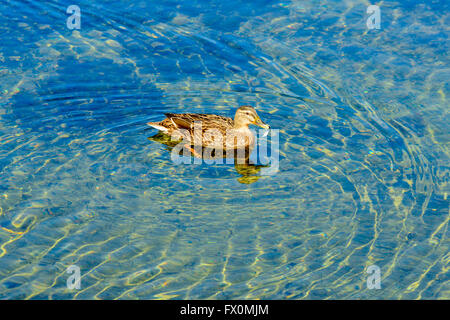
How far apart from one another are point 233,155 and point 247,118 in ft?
2.29

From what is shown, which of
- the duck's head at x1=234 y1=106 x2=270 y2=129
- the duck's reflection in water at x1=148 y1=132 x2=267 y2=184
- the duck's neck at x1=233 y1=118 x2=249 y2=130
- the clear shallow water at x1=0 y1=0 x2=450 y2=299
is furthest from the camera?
the duck's neck at x1=233 y1=118 x2=249 y2=130

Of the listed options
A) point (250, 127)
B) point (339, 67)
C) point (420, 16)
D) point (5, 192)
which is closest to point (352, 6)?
point (420, 16)

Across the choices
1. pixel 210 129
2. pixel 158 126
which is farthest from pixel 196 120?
pixel 158 126

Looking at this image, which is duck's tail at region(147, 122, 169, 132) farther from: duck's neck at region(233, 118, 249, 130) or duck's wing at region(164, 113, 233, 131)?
duck's neck at region(233, 118, 249, 130)

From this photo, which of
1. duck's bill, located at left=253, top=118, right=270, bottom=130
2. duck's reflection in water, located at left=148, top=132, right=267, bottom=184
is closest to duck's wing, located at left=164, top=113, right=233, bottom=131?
duck's reflection in water, located at left=148, top=132, right=267, bottom=184

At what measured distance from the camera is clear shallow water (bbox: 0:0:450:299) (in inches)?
299

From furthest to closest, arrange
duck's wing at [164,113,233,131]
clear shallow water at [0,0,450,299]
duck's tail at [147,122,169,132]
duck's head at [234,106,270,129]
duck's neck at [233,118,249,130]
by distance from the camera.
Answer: duck's tail at [147,122,169,132], duck's wing at [164,113,233,131], duck's neck at [233,118,249,130], duck's head at [234,106,270,129], clear shallow water at [0,0,450,299]

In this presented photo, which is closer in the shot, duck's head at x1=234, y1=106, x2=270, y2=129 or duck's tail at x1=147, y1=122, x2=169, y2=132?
duck's head at x1=234, y1=106, x2=270, y2=129

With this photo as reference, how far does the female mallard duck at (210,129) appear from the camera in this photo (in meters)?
10.1

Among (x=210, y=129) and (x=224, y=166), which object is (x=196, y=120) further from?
(x=224, y=166)

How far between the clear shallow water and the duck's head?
1.97 ft

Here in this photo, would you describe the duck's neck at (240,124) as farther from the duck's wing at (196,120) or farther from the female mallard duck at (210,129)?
the duck's wing at (196,120)

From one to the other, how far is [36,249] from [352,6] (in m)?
9.95

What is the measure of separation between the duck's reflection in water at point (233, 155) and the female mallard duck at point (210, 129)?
0.12 m
